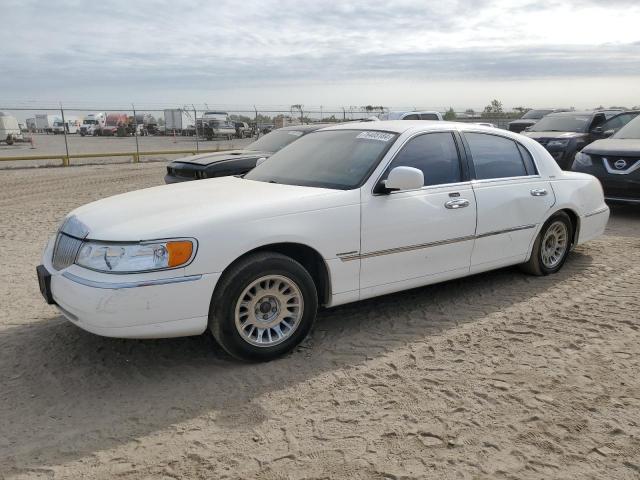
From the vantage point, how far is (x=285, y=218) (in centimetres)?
383

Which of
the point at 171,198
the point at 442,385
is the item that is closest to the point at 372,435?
the point at 442,385

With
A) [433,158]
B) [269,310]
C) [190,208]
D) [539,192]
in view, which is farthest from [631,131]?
[190,208]

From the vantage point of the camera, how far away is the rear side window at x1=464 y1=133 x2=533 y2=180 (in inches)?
200

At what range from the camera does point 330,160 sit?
185 inches

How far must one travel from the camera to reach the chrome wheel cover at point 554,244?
5.67m

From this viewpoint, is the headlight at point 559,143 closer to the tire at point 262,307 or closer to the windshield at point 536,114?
the tire at point 262,307

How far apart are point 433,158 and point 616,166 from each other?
5598mm

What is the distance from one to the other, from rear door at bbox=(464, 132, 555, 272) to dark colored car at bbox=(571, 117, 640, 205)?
13.2 ft

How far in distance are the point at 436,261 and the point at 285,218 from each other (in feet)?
4.85

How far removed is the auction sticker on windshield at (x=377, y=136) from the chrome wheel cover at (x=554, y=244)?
6.80 feet

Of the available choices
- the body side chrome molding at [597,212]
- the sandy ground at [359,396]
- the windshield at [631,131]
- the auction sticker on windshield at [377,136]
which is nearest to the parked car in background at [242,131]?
the windshield at [631,131]

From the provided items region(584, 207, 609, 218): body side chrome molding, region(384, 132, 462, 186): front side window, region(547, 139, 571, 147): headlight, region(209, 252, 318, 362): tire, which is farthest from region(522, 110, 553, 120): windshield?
region(209, 252, 318, 362): tire

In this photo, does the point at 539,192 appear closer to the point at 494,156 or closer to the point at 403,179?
the point at 494,156

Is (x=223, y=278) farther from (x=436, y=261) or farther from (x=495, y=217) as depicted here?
(x=495, y=217)
